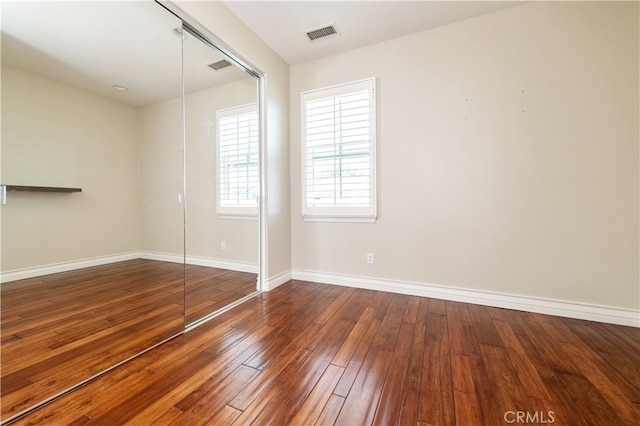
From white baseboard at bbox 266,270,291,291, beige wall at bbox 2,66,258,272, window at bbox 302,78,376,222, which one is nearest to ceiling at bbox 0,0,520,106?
beige wall at bbox 2,66,258,272

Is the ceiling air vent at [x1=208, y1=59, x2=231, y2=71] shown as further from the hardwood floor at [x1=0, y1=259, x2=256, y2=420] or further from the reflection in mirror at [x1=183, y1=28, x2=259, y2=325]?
the hardwood floor at [x1=0, y1=259, x2=256, y2=420]

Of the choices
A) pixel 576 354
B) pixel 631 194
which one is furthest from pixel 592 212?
pixel 576 354

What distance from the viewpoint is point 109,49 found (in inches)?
85.9

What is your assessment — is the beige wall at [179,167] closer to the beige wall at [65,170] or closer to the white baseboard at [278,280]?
the beige wall at [65,170]

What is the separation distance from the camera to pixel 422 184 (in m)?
2.75

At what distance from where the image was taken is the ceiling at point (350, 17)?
7.63ft

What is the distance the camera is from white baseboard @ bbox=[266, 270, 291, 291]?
2.98 metres

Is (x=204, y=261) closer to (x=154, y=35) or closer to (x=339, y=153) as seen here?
(x=339, y=153)

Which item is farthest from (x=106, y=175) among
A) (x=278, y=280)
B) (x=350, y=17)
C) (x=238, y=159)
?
(x=350, y=17)

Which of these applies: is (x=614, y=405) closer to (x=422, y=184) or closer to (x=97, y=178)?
(x=422, y=184)

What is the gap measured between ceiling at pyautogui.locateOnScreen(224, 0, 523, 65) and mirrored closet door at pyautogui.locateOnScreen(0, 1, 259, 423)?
530 millimetres

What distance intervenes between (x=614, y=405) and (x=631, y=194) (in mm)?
1794

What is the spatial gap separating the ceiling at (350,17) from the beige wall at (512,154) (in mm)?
128

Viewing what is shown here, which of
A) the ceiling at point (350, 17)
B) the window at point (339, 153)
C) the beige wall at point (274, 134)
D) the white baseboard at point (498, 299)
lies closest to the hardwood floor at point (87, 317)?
the beige wall at point (274, 134)
